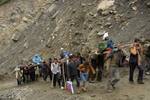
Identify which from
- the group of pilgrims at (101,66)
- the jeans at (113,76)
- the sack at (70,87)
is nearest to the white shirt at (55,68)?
the group of pilgrims at (101,66)

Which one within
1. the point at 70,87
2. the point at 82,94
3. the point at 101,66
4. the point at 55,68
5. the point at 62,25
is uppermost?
the point at 62,25

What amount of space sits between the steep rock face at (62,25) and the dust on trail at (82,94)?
3.50 metres

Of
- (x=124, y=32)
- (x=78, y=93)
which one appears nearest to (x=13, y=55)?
(x=124, y=32)

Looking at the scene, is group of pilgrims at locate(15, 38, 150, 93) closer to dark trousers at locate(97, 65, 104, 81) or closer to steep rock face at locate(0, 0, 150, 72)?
dark trousers at locate(97, 65, 104, 81)

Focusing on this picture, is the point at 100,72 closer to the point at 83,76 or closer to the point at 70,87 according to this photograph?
the point at 83,76

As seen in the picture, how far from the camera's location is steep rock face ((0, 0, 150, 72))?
963 inches

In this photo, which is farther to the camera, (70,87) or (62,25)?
(62,25)

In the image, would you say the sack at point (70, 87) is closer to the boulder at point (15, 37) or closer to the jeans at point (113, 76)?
the jeans at point (113, 76)

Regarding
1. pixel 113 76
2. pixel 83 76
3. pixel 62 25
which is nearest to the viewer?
pixel 113 76

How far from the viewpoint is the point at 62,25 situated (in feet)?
91.8

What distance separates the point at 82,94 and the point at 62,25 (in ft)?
30.4

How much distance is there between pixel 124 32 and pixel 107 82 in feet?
15.5

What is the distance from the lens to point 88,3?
2739 centimetres

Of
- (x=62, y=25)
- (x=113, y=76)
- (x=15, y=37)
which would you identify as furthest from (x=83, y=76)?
(x=15, y=37)
